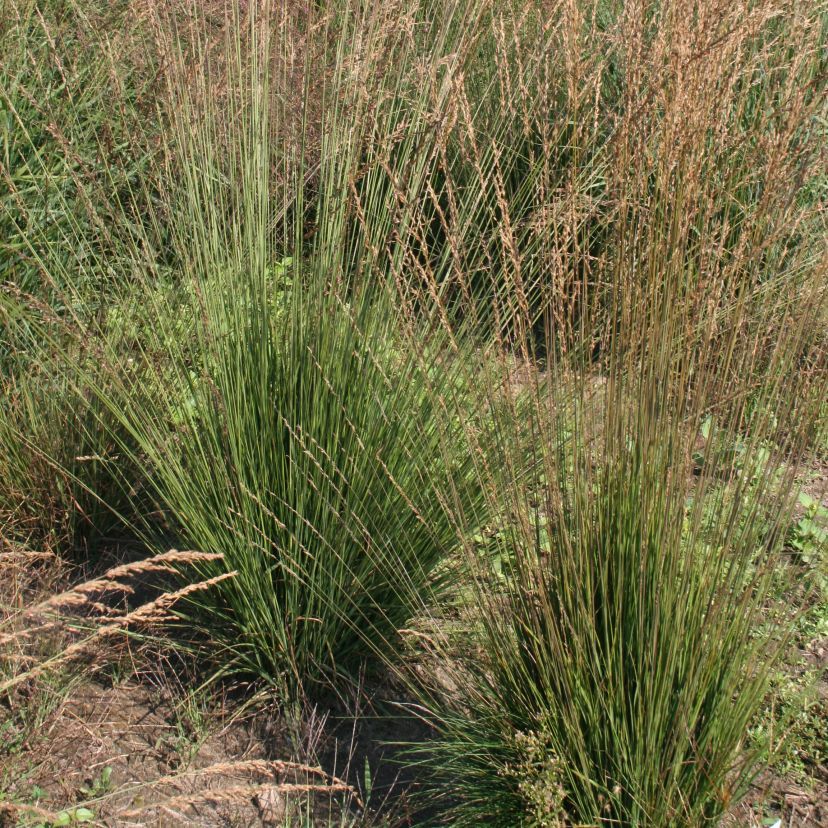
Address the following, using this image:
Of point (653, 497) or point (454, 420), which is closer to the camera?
point (653, 497)

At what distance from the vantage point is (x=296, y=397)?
8.21ft

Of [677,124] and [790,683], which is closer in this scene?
[677,124]

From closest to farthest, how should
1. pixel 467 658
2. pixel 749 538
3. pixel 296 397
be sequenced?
pixel 749 538 < pixel 467 658 < pixel 296 397

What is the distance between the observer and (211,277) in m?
2.60

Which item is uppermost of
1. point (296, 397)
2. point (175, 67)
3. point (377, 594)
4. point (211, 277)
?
point (175, 67)

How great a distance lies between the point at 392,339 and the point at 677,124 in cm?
103

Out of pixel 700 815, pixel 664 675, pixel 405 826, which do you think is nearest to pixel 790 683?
pixel 700 815

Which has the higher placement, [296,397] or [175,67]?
[175,67]

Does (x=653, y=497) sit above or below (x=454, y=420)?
above

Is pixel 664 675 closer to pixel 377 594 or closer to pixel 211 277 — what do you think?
pixel 377 594

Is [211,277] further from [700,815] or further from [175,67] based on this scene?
[700,815]

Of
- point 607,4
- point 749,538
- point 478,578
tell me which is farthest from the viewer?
point 607,4

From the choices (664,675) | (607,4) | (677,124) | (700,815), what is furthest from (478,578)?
(607,4)

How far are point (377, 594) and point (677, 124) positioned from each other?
1.43 m
